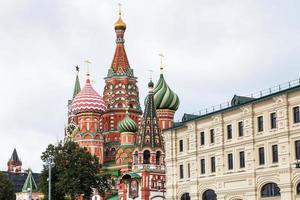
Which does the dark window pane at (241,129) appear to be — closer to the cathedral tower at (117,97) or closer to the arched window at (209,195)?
the arched window at (209,195)

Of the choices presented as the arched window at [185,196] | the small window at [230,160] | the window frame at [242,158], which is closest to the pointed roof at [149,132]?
the arched window at [185,196]

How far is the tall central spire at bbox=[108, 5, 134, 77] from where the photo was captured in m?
123

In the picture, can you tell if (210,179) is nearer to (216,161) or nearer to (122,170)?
(216,161)

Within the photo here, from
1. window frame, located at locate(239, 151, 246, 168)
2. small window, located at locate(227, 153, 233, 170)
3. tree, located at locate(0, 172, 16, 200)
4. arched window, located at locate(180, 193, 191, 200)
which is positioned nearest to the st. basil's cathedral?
tree, located at locate(0, 172, 16, 200)

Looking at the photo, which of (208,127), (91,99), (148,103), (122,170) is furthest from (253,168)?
(91,99)

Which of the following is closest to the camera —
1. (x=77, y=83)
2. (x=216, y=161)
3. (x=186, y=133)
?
(x=216, y=161)

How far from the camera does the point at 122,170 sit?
4205 inches

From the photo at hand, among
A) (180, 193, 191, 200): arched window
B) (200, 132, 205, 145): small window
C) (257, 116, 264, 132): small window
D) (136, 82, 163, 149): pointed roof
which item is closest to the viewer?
(257, 116, 264, 132): small window

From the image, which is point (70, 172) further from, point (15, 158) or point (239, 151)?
point (15, 158)

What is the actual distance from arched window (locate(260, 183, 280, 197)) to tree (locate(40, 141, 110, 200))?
25683 mm

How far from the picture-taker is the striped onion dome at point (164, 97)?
352 feet

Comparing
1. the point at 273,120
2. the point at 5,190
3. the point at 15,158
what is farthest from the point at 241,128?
the point at 15,158

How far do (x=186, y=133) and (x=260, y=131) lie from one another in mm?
12415

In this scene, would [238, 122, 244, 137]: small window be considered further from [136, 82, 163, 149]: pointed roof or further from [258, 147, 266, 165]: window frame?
[136, 82, 163, 149]: pointed roof
